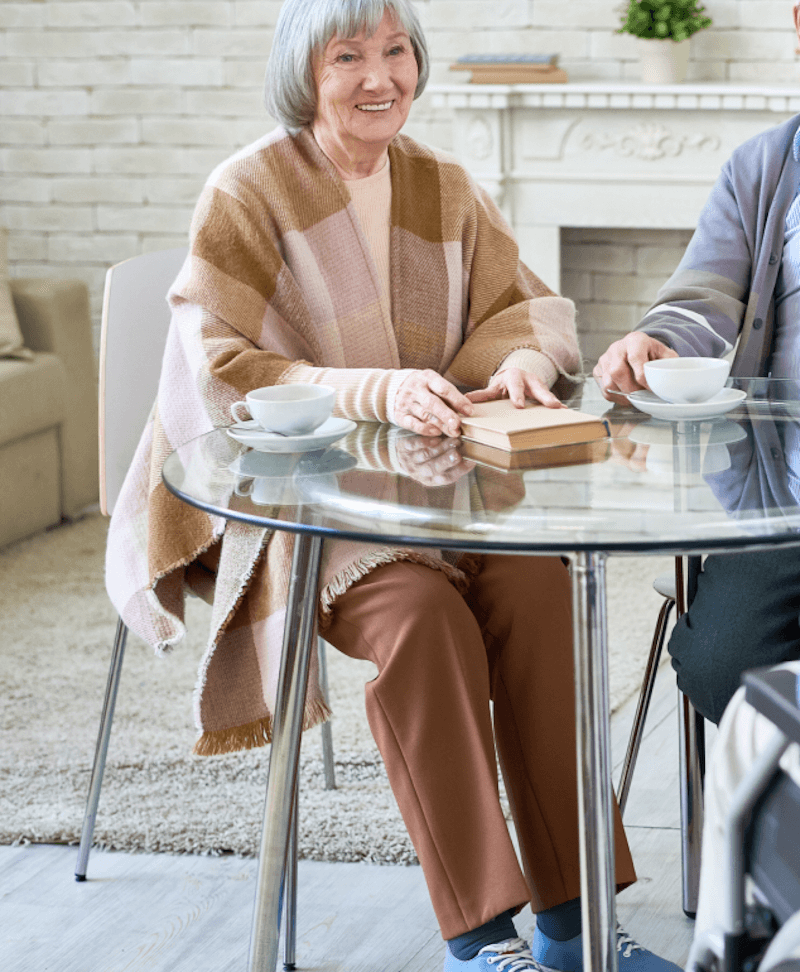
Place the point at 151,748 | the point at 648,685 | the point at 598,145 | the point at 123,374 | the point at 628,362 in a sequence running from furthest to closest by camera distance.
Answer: the point at 598,145, the point at 151,748, the point at 123,374, the point at 648,685, the point at 628,362

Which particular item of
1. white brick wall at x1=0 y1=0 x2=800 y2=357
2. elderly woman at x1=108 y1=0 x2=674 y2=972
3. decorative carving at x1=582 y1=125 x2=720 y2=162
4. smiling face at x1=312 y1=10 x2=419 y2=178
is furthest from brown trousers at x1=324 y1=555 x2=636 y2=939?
white brick wall at x1=0 y1=0 x2=800 y2=357

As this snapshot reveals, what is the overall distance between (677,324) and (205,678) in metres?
0.74

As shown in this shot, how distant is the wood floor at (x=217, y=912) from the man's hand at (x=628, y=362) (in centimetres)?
68

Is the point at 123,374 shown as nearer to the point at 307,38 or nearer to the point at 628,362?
the point at 307,38

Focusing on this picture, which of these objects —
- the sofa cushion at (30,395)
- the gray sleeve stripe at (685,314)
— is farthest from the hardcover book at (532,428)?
the sofa cushion at (30,395)

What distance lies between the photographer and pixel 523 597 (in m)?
1.41

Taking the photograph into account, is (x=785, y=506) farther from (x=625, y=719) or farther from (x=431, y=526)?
(x=625, y=719)

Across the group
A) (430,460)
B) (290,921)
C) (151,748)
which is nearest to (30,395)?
(151,748)

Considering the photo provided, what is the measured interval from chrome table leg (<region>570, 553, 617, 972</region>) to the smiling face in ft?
2.40

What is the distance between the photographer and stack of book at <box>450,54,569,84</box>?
338 centimetres

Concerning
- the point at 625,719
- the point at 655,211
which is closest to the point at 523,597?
the point at 625,719

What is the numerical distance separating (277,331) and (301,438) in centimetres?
33

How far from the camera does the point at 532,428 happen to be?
127cm

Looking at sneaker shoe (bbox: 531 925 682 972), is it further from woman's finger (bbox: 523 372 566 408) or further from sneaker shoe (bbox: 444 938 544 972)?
woman's finger (bbox: 523 372 566 408)
